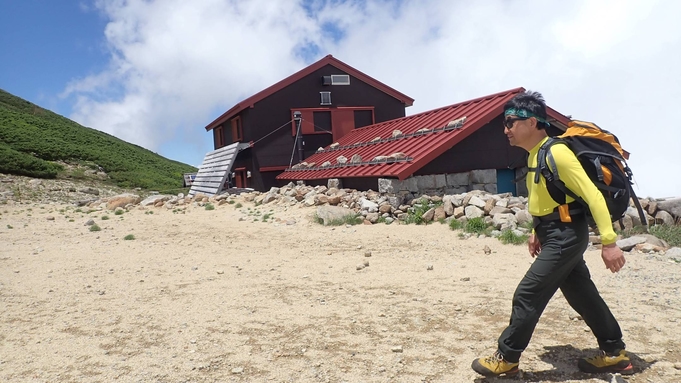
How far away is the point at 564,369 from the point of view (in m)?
3.86

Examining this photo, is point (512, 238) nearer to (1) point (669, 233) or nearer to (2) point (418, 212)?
(2) point (418, 212)

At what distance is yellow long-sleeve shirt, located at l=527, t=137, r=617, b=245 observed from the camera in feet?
11.0

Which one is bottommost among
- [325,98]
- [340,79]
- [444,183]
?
[444,183]

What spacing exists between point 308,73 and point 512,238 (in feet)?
44.5

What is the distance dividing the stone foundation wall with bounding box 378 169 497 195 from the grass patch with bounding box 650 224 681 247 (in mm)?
4148

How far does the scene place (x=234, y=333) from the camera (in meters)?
4.86

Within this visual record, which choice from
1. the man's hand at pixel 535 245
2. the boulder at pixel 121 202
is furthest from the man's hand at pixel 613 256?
the boulder at pixel 121 202

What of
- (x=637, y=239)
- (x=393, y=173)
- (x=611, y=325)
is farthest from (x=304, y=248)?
(x=611, y=325)

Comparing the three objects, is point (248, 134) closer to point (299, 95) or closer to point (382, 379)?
point (299, 95)

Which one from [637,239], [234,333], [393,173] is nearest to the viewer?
[234,333]

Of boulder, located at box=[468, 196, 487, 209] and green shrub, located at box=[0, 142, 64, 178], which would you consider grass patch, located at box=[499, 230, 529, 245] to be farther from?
green shrub, located at box=[0, 142, 64, 178]

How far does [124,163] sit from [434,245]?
36.5 meters

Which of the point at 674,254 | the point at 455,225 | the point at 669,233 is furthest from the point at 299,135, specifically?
the point at 674,254

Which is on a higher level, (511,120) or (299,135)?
(299,135)
